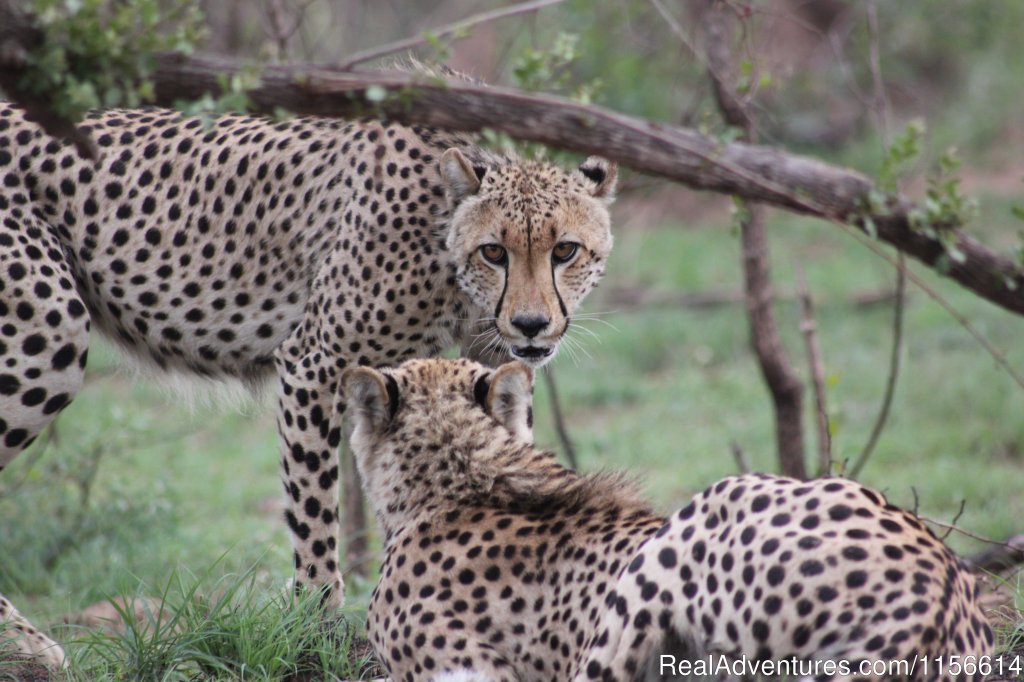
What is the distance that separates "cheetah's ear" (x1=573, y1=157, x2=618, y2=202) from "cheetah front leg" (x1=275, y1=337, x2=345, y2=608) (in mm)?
1096

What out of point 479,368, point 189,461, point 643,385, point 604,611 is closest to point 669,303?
point 643,385

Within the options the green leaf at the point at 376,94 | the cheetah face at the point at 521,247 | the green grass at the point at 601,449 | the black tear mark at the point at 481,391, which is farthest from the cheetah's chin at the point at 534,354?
the green leaf at the point at 376,94

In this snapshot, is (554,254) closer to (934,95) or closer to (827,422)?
(827,422)

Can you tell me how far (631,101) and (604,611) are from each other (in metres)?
8.82

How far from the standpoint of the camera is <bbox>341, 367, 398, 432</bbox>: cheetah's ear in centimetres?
359

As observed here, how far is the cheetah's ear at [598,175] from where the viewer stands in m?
4.60

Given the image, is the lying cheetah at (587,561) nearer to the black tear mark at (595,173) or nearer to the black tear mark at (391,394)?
the black tear mark at (391,394)

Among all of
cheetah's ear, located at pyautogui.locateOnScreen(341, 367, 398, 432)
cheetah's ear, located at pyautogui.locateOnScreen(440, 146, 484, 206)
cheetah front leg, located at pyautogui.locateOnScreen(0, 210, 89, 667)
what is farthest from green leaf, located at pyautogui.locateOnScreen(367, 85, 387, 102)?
cheetah front leg, located at pyautogui.locateOnScreen(0, 210, 89, 667)

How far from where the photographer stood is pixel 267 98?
273 cm

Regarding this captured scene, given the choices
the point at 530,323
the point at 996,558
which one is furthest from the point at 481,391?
the point at 996,558

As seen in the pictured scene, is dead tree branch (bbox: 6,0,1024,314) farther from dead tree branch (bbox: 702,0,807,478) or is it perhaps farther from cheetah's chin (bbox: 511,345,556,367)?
dead tree branch (bbox: 702,0,807,478)

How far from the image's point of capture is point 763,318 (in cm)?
552

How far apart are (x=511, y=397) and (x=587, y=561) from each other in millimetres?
609

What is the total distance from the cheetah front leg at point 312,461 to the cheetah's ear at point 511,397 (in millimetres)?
985
